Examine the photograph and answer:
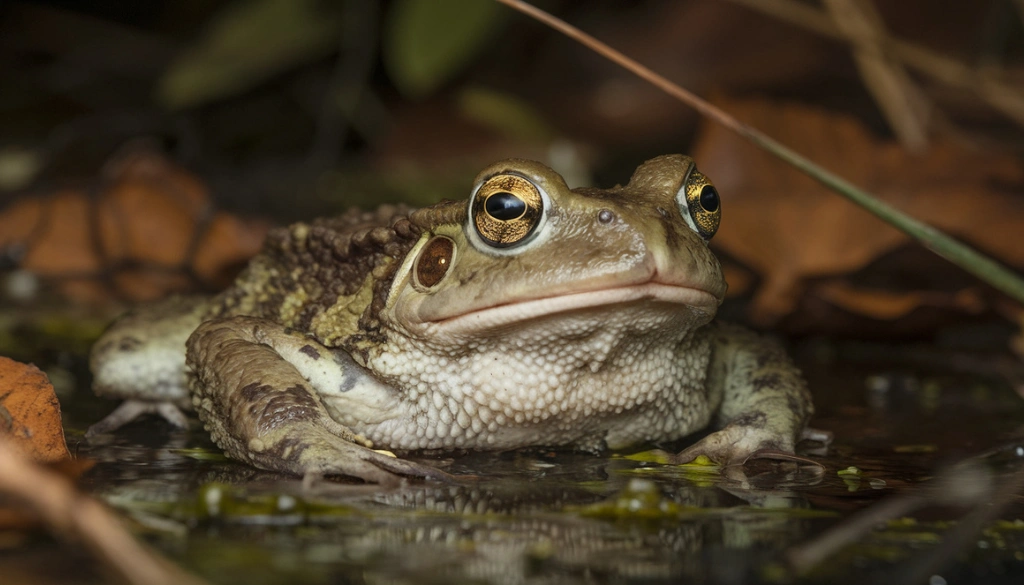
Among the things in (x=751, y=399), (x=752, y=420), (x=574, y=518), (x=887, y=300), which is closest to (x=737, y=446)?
(x=752, y=420)

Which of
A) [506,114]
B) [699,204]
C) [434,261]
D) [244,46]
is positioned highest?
[244,46]

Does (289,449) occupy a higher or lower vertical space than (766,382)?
lower

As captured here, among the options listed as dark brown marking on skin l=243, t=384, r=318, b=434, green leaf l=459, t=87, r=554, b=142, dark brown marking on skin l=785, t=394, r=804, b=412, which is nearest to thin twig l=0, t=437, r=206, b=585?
dark brown marking on skin l=243, t=384, r=318, b=434

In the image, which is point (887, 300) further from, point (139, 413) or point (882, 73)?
point (139, 413)

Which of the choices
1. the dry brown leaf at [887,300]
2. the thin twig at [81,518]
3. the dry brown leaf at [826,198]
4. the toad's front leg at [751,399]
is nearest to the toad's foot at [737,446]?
the toad's front leg at [751,399]

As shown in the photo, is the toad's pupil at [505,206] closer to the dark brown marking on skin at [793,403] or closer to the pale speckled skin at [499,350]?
the pale speckled skin at [499,350]

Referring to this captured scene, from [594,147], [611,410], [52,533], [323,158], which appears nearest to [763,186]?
[594,147]

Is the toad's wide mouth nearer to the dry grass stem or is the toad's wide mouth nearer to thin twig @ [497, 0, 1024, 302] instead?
thin twig @ [497, 0, 1024, 302]
